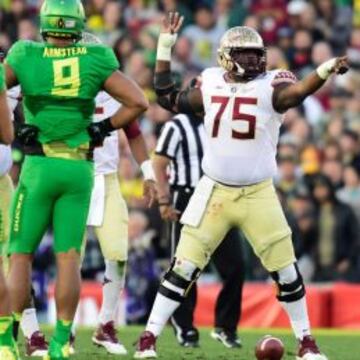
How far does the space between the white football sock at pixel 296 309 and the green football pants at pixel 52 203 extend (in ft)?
5.20

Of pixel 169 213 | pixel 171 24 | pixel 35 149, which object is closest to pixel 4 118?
pixel 35 149

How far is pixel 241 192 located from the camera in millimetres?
10531

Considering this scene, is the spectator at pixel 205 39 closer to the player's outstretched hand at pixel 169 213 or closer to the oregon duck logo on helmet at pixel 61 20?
the player's outstretched hand at pixel 169 213

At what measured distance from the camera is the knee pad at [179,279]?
10477 mm

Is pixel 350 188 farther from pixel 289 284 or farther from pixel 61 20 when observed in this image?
pixel 61 20

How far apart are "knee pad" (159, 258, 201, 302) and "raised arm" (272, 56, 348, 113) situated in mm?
1109

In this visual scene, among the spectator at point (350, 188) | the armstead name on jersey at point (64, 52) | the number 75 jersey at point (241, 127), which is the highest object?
the armstead name on jersey at point (64, 52)

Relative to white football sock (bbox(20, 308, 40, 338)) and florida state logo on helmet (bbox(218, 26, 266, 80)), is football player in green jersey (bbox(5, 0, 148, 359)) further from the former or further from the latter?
white football sock (bbox(20, 308, 40, 338))

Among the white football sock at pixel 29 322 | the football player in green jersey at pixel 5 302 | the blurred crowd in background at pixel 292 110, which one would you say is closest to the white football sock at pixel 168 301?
the white football sock at pixel 29 322

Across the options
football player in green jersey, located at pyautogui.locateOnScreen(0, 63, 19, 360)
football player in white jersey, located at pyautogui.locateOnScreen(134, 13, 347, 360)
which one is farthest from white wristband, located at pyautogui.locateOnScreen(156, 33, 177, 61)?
football player in green jersey, located at pyautogui.locateOnScreen(0, 63, 19, 360)

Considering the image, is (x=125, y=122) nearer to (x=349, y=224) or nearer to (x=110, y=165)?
(x=110, y=165)

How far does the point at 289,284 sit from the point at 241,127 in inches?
39.6

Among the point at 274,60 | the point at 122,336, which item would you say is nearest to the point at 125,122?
the point at 122,336

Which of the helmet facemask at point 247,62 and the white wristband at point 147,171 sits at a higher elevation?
the helmet facemask at point 247,62
